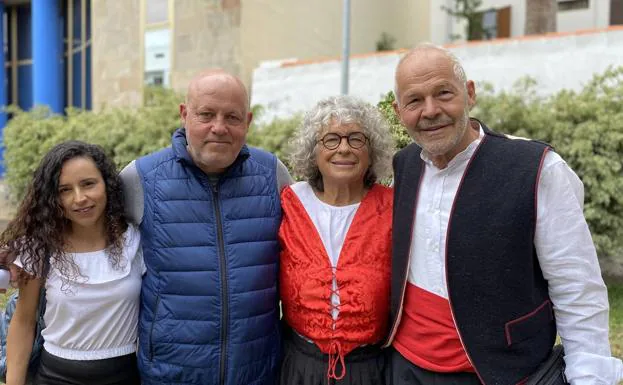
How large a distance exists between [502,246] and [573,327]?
338 millimetres

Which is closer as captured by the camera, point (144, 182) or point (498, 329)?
point (498, 329)

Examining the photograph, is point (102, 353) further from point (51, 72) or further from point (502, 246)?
point (51, 72)

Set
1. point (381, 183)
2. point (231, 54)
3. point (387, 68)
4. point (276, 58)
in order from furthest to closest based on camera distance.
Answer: point (276, 58) < point (231, 54) < point (387, 68) < point (381, 183)

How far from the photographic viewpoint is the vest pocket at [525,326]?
188cm

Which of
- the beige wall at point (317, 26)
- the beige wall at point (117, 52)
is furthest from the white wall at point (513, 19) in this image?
the beige wall at point (117, 52)

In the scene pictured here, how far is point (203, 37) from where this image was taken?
1241 cm

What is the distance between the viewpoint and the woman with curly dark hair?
221 centimetres

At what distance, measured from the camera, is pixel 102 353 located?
7.37 ft

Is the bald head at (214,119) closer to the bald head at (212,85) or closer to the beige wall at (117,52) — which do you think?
the bald head at (212,85)

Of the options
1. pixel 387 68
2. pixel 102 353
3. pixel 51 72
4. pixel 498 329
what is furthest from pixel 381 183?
pixel 51 72

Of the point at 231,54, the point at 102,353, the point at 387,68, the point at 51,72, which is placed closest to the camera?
the point at 102,353

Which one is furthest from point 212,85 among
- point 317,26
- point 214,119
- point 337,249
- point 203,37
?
point 317,26

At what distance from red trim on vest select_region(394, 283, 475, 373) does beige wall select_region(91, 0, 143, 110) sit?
40.5 ft

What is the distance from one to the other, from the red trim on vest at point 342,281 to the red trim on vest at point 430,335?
152 mm
